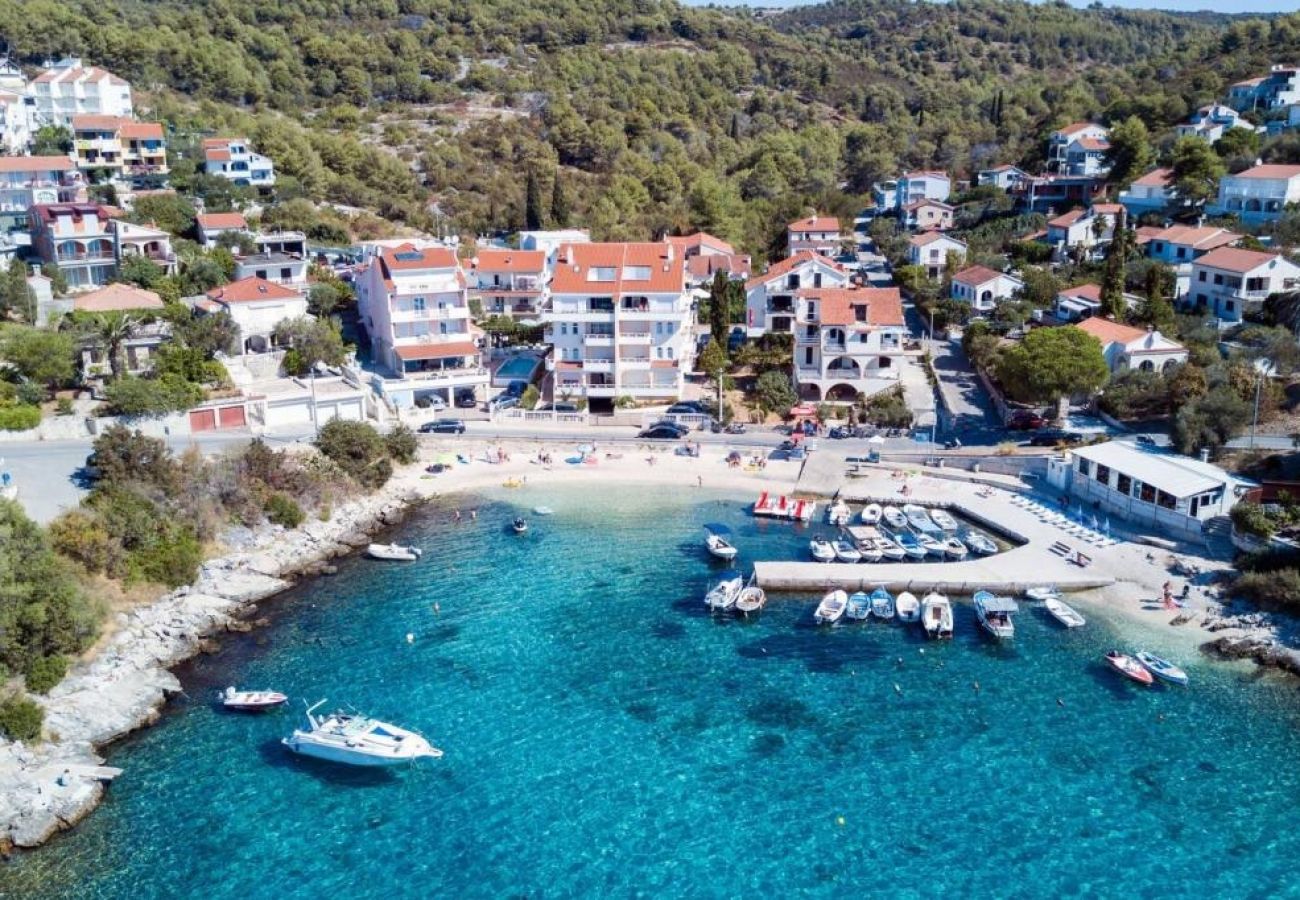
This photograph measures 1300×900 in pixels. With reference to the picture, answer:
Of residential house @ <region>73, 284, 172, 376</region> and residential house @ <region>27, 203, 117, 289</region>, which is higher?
residential house @ <region>27, 203, 117, 289</region>

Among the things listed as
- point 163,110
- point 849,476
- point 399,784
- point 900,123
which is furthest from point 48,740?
point 900,123

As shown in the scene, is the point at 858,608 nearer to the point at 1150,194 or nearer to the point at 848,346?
the point at 848,346

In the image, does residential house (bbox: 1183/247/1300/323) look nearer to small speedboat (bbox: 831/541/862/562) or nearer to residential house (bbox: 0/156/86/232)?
small speedboat (bbox: 831/541/862/562)

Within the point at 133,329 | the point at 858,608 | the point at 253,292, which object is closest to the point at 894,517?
the point at 858,608

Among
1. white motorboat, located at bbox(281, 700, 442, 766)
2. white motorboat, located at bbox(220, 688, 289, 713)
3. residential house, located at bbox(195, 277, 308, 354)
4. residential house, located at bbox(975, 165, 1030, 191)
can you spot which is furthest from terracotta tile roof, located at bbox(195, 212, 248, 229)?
residential house, located at bbox(975, 165, 1030, 191)

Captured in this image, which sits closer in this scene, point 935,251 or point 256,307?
point 256,307
